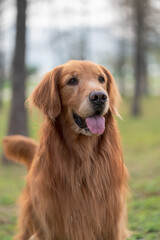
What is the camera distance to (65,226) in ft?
11.6

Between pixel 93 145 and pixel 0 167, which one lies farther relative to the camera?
pixel 0 167

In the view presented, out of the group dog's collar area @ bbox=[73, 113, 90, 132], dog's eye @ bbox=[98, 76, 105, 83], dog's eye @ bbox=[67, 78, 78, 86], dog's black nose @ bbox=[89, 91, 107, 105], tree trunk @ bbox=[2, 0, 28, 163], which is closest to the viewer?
dog's black nose @ bbox=[89, 91, 107, 105]

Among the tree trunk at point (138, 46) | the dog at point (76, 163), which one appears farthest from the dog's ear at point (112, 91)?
the tree trunk at point (138, 46)

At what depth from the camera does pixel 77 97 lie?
346cm

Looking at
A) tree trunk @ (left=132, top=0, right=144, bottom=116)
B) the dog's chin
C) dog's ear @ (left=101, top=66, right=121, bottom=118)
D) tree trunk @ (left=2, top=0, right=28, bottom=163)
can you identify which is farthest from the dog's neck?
tree trunk @ (left=132, top=0, right=144, bottom=116)

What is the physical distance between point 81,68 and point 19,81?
26.1 feet

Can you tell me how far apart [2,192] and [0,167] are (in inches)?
108

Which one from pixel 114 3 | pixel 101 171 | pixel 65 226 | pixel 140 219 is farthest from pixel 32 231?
pixel 114 3

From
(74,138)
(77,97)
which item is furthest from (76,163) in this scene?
(77,97)

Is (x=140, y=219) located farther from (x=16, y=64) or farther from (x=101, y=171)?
(x=16, y=64)

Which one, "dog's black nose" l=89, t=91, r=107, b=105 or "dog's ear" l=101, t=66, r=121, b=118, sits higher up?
"dog's ear" l=101, t=66, r=121, b=118

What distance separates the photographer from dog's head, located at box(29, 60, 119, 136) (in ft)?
10.9

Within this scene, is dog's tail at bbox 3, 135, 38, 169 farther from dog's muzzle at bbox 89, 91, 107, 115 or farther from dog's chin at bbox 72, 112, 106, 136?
dog's muzzle at bbox 89, 91, 107, 115

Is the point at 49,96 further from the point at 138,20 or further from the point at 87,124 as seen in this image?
the point at 138,20
